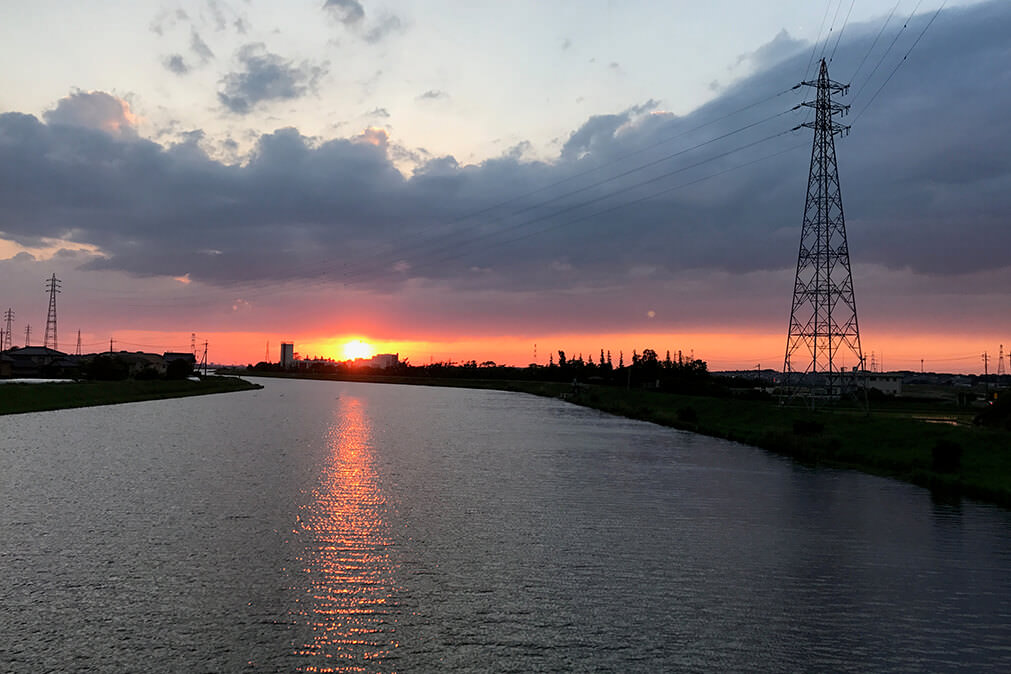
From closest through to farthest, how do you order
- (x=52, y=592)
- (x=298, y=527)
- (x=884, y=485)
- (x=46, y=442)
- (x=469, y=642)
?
(x=469, y=642) → (x=52, y=592) → (x=298, y=527) → (x=884, y=485) → (x=46, y=442)

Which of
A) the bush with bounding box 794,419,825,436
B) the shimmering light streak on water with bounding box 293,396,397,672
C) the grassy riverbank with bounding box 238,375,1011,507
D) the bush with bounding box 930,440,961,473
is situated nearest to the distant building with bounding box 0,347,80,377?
the grassy riverbank with bounding box 238,375,1011,507

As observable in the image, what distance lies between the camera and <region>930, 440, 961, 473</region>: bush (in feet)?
137

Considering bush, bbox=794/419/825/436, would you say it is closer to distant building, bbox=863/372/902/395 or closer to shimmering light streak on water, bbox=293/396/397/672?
shimmering light streak on water, bbox=293/396/397/672

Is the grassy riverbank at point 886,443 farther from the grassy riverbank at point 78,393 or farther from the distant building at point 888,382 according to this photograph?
the distant building at point 888,382

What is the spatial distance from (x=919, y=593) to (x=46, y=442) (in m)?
52.6

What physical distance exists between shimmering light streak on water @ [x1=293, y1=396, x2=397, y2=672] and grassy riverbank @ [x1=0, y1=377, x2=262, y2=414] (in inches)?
2433

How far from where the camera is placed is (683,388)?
433ft

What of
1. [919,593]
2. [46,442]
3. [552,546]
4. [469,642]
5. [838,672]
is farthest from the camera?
[46,442]

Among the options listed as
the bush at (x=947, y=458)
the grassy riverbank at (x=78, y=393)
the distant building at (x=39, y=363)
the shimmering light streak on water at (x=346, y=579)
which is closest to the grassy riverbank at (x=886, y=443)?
the bush at (x=947, y=458)

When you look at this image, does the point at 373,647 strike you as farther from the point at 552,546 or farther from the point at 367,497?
the point at 367,497

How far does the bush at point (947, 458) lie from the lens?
137 feet

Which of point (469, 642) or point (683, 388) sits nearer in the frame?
point (469, 642)

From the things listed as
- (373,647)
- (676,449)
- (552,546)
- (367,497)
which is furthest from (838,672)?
(676,449)

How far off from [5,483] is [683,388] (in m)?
112
